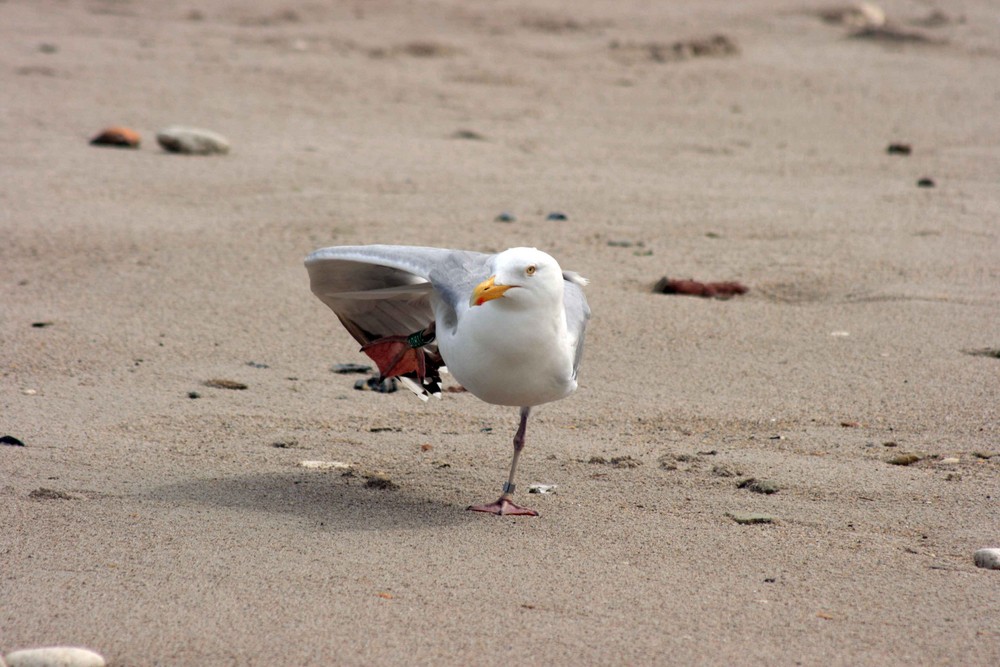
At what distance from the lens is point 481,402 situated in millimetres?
6023

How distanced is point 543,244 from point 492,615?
14.4 ft

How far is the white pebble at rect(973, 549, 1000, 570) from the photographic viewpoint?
166 inches

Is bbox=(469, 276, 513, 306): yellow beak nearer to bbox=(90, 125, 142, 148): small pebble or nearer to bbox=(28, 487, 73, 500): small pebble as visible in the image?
bbox=(28, 487, 73, 500): small pebble

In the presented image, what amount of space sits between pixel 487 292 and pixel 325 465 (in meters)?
1.21

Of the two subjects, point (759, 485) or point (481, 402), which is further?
point (481, 402)

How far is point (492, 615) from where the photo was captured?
384 centimetres

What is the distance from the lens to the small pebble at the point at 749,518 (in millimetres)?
4637

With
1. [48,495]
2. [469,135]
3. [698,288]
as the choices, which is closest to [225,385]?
[48,495]

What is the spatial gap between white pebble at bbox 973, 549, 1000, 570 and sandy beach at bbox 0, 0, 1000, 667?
0.19ft

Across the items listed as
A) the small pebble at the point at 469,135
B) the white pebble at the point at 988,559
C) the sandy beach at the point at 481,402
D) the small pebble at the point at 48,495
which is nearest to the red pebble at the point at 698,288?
the sandy beach at the point at 481,402

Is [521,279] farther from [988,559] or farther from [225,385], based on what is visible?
[225,385]

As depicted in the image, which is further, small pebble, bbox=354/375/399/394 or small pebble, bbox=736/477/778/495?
small pebble, bbox=354/375/399/394

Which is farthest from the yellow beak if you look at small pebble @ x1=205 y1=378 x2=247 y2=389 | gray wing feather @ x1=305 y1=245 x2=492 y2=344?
small pebble @ x1=205 y1=378 x2=247 y2=389

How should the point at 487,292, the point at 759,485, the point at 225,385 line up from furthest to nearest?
1. the point at 225,385
2. the point at 759,485
3. the point at 487,292
